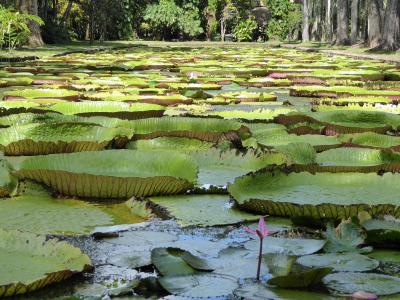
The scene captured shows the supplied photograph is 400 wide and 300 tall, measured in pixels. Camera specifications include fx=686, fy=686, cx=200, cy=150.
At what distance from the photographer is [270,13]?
48.3 meters

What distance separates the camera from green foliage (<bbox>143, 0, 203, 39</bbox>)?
40469mm

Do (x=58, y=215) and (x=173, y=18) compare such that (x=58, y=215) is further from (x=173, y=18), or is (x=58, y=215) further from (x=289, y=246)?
(x=173, y=18)

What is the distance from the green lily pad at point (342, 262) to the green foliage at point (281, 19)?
44989 millimetres

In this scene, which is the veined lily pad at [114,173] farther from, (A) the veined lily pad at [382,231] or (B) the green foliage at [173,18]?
(B) the green foliage at [173,18]

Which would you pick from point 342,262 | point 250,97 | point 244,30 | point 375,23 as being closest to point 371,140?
point 342,262

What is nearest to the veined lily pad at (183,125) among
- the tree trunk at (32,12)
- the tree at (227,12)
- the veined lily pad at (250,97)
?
the veined lily pad at (250,97)

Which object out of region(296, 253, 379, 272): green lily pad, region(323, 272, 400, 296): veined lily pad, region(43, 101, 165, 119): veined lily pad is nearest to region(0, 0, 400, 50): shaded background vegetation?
region(43, 101, 165, 119): veined lily pad

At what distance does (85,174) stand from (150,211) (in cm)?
27

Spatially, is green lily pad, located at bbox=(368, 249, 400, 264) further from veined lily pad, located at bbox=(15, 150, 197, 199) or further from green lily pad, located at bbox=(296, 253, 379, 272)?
veined lily pad, located at bbox=(15, 150, 197, 199)

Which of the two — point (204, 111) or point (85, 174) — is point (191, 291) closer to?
point (85, 174)

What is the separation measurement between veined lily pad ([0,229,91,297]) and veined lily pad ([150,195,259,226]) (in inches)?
17.4

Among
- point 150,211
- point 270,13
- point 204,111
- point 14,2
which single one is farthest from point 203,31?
point 150,211

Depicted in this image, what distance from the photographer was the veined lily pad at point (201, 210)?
1.79 metres

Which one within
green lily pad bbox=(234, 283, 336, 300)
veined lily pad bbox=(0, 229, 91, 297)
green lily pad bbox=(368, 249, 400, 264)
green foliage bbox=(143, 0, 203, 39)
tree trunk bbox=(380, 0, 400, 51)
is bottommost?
green lily pad bbox=(368, 249, 400, 264)
